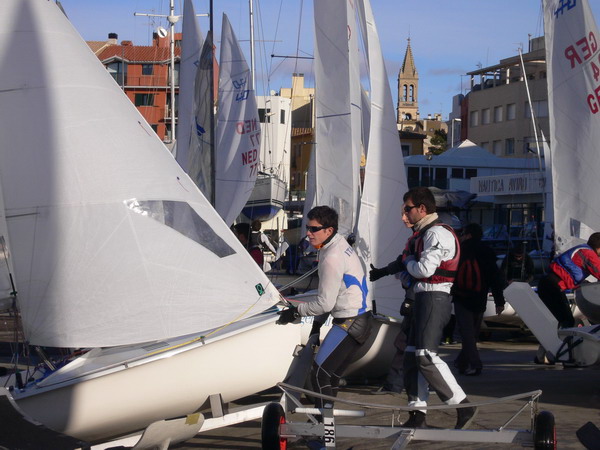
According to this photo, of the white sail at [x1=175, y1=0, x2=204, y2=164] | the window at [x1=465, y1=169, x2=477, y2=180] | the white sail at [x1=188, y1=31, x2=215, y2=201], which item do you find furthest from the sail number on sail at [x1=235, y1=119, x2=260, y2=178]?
the window at [x1=465, y1=169, x2=477, y2=180]

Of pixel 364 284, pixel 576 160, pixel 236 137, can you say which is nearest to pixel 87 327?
pixel 364 284

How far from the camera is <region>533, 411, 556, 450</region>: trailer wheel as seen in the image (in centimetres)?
513

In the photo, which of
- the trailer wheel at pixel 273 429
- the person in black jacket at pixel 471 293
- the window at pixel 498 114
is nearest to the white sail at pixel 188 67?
the person in black jacket at pixel 471 293

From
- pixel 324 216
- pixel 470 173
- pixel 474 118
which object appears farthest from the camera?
pixel 474 118

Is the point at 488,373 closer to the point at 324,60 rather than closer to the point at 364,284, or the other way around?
the point at 364,284

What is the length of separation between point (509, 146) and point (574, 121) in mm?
48755

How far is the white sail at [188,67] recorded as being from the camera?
63.8ft

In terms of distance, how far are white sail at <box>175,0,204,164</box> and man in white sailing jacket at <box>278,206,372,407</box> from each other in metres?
12.9

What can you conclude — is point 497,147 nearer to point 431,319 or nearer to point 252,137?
point 252,137

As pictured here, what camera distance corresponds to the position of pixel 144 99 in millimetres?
65312

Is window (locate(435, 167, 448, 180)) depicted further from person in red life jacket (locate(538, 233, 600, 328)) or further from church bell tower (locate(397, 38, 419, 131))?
church bell tower (locate(397, 38, 419, 131))

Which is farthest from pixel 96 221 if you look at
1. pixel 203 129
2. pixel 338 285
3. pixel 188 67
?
pixel 188 67

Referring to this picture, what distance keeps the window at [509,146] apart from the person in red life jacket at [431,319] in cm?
5417

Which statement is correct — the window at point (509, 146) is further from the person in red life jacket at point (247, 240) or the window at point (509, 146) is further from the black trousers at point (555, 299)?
the black trousers at point (555, 299)
